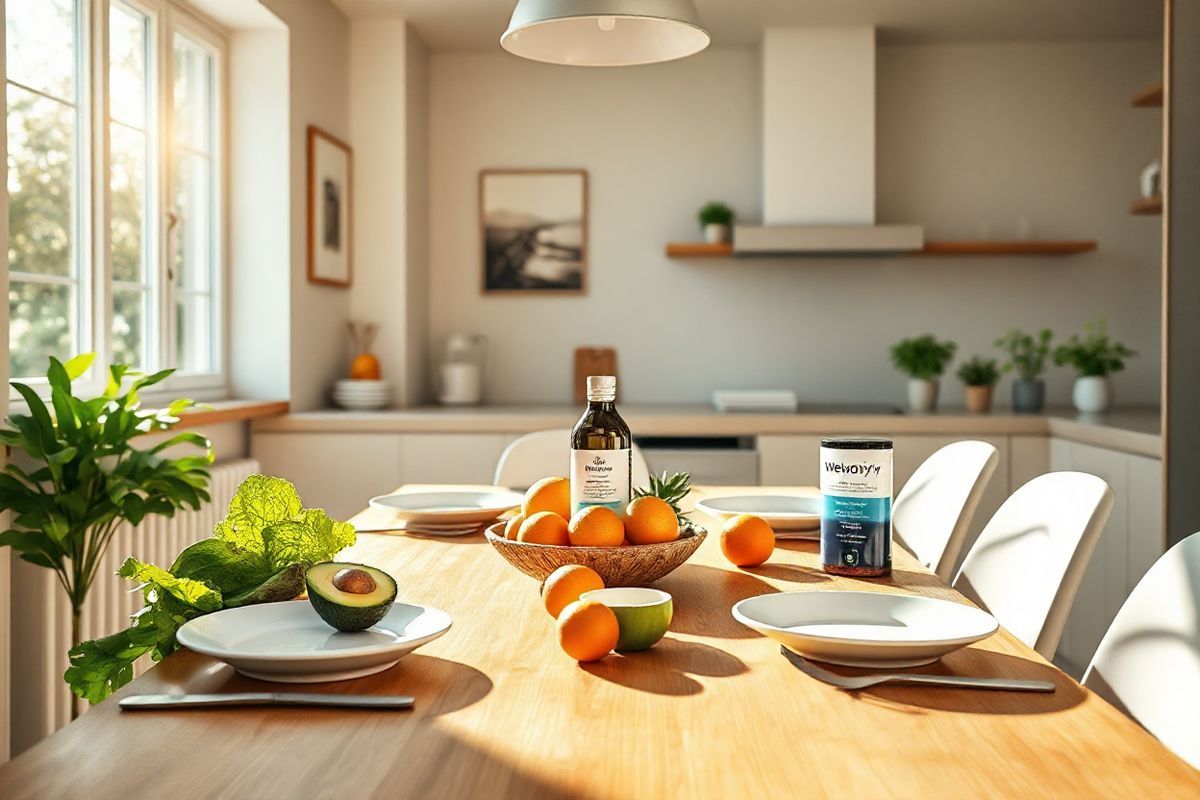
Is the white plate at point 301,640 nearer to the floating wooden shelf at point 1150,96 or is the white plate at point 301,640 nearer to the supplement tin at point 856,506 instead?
the supplement tin at point 856,506

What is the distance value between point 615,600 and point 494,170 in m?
3.68

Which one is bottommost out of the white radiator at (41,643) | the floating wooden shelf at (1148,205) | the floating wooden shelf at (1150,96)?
the white radiator at (41,643)

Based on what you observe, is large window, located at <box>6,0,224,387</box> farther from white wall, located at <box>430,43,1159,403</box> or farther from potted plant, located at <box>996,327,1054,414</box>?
potted plant, located at <box>996,327,1054,414</box>

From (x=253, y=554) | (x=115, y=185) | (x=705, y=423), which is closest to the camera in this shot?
(x=253, y=554)

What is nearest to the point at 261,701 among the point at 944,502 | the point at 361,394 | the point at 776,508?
the point at 776,508

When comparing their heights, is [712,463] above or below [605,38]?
below

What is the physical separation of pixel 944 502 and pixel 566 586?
1.12 meters

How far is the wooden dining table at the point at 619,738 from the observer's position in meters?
0.78

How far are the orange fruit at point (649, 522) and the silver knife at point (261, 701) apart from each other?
470 mm

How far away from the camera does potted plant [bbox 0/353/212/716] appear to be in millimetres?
2176

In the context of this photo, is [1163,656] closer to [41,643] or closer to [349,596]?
[349,596]

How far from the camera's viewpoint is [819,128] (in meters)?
4.21

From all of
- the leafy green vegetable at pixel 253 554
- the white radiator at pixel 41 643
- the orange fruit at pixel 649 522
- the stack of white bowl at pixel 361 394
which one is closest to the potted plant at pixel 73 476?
the white radiator at pixel 41 643

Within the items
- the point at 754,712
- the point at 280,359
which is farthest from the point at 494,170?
the point at 754,712
